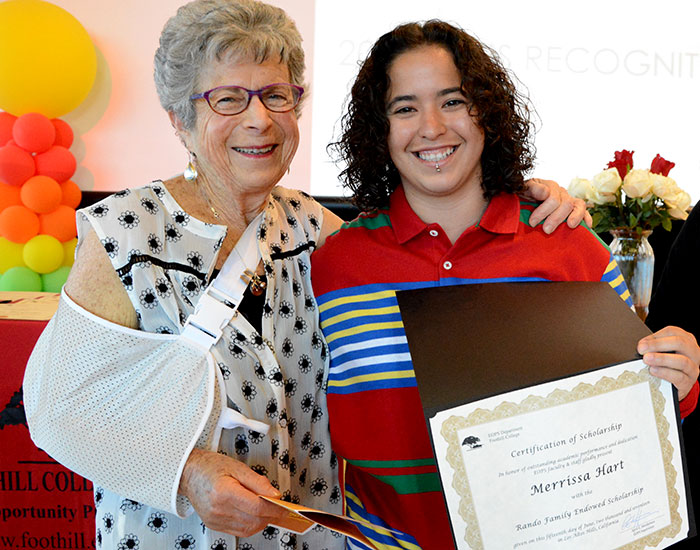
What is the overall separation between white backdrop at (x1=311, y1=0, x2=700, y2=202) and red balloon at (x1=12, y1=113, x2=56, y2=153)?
1.57 metres

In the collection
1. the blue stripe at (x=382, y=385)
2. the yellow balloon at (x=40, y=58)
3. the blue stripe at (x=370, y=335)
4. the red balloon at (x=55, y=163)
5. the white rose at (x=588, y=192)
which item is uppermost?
the yellow balloon at (x=40, y=58)

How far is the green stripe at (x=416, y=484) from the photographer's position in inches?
53.2

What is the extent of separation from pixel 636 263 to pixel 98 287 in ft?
5.35

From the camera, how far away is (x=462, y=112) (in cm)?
142

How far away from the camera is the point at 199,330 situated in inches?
50.7

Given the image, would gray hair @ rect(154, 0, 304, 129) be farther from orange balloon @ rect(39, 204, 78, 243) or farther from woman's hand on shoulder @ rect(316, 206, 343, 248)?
orange balloon @ rect(39, 204, 78, 243)

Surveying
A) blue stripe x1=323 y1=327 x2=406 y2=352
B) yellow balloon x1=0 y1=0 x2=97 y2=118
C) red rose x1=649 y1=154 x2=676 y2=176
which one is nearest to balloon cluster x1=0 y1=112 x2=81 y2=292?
yellow balloon x1=0 y1=0 x2=97 y2=118

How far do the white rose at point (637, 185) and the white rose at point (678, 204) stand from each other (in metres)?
0.07

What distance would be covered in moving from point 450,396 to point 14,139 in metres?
3.58

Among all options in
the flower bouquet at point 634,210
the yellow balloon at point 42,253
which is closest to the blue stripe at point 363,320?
the flower bouquet at point 634,210

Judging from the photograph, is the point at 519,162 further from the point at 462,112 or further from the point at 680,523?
the point at 680,523

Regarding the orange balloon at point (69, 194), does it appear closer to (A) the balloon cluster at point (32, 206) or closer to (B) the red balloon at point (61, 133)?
(A) the balloon cluster at point (32, 206)

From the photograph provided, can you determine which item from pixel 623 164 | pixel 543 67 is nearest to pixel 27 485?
pixel 623 164

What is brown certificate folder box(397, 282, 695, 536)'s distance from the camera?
1021mm
